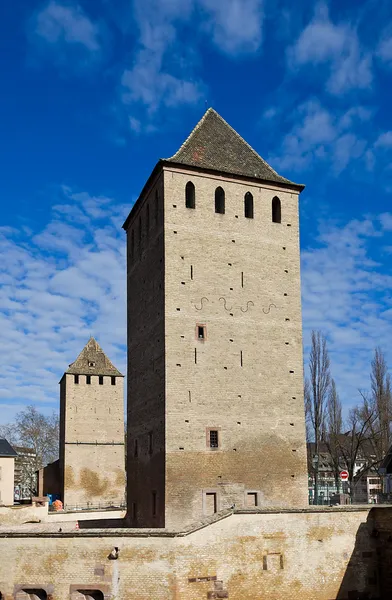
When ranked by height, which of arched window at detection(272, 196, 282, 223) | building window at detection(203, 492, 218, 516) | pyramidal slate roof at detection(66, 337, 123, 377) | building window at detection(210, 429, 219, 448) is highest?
arched window at detection(272, 196, 282, 223)

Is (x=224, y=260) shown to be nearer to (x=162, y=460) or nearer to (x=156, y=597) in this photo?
(x=162, y=460)

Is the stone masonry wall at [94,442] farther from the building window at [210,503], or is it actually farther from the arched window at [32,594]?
the arched window at [32,594]

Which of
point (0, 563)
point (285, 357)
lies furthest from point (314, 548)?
point (0, 563)

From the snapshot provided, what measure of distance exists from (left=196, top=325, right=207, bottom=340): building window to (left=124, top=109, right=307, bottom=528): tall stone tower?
5 cm

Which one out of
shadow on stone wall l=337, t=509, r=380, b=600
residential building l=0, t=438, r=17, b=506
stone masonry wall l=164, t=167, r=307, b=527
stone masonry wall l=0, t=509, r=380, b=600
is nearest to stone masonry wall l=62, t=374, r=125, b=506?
residential building l=0, t=438, r=17, b=506

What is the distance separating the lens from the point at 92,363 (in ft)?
168

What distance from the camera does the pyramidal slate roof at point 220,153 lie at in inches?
1075

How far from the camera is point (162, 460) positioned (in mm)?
24094

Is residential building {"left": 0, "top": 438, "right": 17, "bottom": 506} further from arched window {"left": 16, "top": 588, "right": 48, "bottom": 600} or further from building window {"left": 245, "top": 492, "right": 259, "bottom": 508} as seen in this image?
arched window {"left": 16, "top": 588, "right": 48, "bottom": 600}

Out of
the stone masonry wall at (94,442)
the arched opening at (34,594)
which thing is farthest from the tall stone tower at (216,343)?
the stone masonry wall at (94,442)

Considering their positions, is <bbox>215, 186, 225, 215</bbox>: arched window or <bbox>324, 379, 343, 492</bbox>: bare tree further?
<bbox>324, 379, 343, 492</bbox>: bare tree

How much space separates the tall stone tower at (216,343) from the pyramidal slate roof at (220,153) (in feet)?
0.28

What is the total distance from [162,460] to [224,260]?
320 inches

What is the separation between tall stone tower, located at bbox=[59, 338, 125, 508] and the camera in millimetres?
47375
